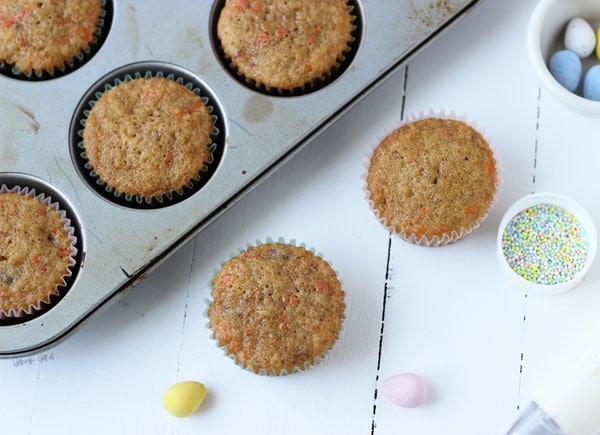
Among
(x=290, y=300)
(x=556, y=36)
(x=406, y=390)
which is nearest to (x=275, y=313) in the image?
(x=290, y=300)

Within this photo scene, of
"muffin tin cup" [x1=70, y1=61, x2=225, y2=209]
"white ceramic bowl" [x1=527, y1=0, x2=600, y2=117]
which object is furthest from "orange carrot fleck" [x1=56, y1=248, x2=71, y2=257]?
"white ceramic bowl" [x1=527, y1=0, x2=600, y2=117]

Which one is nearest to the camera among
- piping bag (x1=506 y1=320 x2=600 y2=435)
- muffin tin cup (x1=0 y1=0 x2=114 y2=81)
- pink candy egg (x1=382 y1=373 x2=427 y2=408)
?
piping bag (x1=506 y1=320 x2=600 y2=435)

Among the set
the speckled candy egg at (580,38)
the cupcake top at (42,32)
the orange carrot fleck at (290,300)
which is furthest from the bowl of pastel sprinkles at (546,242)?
the cupcake top at (42,32)

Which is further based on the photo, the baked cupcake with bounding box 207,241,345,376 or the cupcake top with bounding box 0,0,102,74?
the cupcake top with bounding box 0,0,102,74

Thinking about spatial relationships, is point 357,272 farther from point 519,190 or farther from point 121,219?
point 121,219

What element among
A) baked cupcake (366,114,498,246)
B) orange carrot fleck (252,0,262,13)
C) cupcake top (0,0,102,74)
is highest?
cupcake top (0,0,102,74)

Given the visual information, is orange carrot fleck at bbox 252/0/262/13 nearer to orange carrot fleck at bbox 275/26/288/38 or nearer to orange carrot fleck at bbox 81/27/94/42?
orange carrot fleck at bbox 275/26/288/38

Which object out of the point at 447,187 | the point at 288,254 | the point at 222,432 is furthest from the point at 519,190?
the point at 222,432
